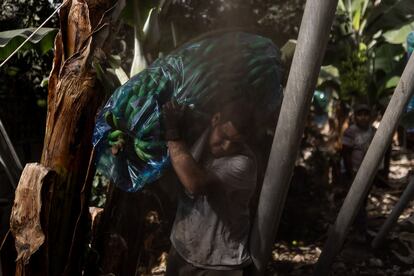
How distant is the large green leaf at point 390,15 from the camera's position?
5.11 meters

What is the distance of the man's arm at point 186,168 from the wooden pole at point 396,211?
1.83 m

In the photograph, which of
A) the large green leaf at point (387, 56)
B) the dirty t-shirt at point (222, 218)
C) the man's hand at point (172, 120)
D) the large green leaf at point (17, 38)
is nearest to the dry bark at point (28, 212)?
the man's hand at point (172, 120)

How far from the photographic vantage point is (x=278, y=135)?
6.21 ft

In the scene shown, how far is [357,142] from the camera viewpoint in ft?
14.5

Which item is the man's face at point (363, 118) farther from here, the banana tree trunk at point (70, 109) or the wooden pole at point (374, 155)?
the banana tree trunk at point (70, 109)

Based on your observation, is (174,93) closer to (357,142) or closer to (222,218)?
(222,218)

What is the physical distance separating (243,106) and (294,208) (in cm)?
295

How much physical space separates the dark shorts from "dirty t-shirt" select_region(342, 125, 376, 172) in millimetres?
2519

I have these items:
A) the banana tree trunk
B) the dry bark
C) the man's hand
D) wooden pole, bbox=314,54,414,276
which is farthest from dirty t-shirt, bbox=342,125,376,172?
the dry bark

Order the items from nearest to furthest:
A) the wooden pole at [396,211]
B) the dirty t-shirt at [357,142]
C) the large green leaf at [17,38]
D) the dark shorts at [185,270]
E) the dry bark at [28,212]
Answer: the dry bark at [28,212], the dark shorts at [185,270], the large green leaf at [17,38], the wooden pole at [396,211], the dirty t-shirt at [357,142]

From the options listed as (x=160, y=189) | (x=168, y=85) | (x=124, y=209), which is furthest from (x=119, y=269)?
(x=168, y=85)

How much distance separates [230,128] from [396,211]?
2050mm

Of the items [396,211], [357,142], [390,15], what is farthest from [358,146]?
[390,15]

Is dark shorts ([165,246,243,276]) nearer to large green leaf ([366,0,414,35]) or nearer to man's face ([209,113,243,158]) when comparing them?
man's face ([209,113,243,158])
